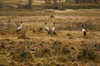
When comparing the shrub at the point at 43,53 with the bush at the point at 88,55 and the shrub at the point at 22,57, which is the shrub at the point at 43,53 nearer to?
the shrub at the point at 22,57

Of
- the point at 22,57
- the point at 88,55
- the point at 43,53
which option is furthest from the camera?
the point at 43,53

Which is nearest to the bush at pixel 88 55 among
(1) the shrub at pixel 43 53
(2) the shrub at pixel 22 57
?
(1) the shrub at pixel 43 53

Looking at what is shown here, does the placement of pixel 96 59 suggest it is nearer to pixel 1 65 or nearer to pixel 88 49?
pixel 88 49

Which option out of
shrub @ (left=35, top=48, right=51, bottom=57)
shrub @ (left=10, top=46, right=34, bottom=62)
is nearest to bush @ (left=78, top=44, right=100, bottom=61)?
shrub @ (left=35, top=48, right=51, bottom=57)

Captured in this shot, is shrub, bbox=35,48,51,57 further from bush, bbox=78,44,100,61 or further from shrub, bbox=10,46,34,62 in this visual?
bush, bbox=78,44,100,61

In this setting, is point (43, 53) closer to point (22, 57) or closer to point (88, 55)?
point (22, 57)

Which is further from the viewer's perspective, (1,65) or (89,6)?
(89,6)

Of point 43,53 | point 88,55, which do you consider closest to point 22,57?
point 43,53

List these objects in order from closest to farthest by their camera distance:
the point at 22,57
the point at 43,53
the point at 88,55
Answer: the point at 22,57 → the point at 88,55 → the point at 43,53

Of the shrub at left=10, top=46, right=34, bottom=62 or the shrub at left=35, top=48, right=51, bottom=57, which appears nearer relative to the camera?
the shrub at left=10, top=46, right=34, bottom=62

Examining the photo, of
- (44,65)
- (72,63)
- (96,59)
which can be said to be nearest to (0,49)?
(44,65)

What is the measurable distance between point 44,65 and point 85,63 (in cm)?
182

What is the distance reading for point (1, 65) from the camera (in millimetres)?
7531

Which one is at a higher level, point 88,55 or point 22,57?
point 22,57
